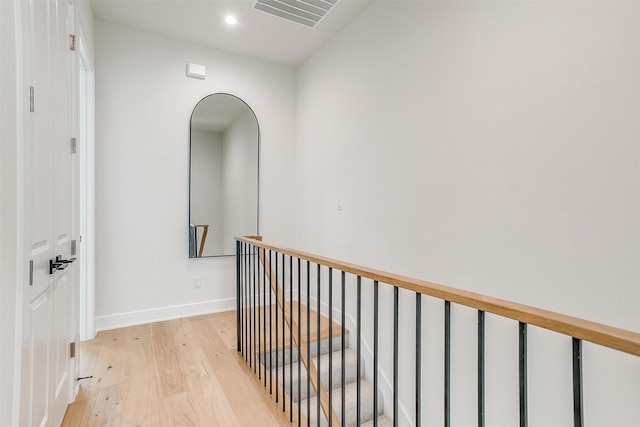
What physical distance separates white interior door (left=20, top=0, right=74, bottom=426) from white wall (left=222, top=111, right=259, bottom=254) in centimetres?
177

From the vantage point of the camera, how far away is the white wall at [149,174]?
2.98 m

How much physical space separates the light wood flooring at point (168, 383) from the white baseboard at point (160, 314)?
0.29 feet

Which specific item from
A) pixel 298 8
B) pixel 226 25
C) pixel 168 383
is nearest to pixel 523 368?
pixel 168 383

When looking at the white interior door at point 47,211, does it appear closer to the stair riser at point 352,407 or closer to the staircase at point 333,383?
the staircase at point 333,383

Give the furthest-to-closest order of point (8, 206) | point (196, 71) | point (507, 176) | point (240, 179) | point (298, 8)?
Result: point (240, 179) < point (196, 71) < point (298, 8) < point (507, 176) < point (8, 206)

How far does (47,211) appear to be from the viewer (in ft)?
4.61

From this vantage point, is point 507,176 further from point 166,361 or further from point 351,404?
point 166,361

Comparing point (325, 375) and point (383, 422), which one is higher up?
point (325, 375)

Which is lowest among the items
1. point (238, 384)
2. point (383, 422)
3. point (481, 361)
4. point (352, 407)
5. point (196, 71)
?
point (383, 422)

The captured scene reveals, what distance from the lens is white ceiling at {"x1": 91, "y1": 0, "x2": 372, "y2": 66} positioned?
8.90 feet

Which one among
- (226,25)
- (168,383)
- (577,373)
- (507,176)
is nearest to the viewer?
(577,373)

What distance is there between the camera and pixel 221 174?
3.51m

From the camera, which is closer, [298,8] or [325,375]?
[325,375]

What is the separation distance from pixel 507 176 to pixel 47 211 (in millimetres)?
2203
